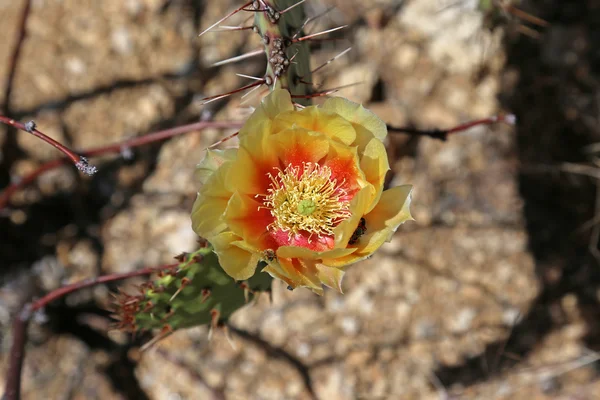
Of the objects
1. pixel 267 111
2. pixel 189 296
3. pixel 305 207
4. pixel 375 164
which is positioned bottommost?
pixel 189 296

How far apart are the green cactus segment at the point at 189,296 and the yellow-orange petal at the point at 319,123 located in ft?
0.98

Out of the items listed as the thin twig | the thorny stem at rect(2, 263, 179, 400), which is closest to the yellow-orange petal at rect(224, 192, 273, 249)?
the thorny stem at rect(2, 263, 179, 400)

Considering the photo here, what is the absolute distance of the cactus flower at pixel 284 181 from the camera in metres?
1.02

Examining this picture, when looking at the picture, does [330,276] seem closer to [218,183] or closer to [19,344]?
[218,183]

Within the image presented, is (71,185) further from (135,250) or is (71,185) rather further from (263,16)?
(263,16)

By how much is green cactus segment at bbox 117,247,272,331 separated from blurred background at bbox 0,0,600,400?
0.93 meters

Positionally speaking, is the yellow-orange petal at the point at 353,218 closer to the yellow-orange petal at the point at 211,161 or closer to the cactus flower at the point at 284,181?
the cactus flower at the point at 284,181

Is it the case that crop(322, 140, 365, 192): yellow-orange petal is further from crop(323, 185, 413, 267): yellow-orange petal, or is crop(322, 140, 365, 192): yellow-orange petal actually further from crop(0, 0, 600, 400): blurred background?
crop(0, 0, 600, 400): blurred background

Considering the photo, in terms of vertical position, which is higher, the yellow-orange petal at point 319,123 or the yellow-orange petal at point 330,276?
the yellow-orange petal at point 319,123

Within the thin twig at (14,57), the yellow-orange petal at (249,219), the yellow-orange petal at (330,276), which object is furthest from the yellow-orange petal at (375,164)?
the thin twig at (14,57)

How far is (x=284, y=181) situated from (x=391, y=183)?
1187 millimetres

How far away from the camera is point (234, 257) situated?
3.38ft

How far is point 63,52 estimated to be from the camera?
226 cm

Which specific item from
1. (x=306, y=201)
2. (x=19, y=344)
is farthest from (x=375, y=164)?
(x=19, y=344)
